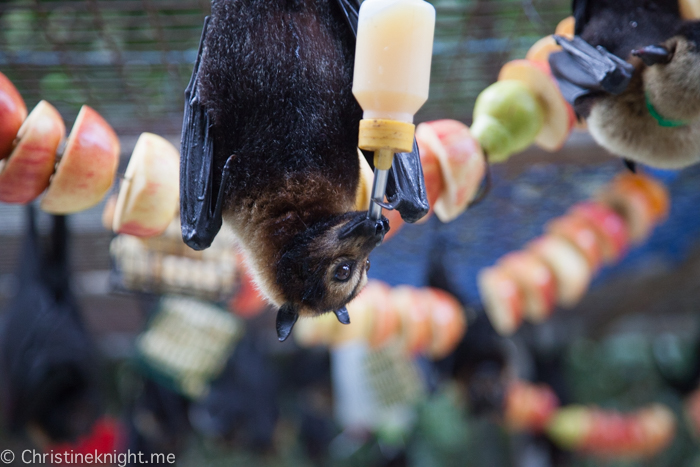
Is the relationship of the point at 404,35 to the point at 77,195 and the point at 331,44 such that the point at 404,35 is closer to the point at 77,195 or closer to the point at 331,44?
the point at 331,44

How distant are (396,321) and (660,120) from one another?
79 centimetres

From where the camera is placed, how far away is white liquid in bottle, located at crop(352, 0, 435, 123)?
406mm

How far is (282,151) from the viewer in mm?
566

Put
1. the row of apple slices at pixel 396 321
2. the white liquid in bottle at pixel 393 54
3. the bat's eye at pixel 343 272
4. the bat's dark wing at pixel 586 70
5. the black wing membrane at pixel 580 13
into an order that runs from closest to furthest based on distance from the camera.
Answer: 1. the white liquid in bottle at pixel 393 54
2. the bat's eye at pixel 343 272
3. the bat's dark wing at pixel 586 70
4. the black wing membrane at pixel 580 13
5. the row of apple slices at pixel 396 321

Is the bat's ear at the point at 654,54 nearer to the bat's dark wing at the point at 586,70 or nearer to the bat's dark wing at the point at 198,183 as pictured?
the bat's dark wing at the point at 586,70

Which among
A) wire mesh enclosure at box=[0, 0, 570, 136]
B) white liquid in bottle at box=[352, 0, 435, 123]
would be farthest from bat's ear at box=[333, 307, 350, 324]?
wire mesh enclosure at box=[0, 0, 570, 136]

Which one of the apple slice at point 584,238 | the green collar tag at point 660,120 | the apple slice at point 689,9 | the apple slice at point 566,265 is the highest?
the apple slice at point 689,9

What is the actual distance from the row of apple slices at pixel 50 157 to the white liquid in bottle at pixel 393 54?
0.38m

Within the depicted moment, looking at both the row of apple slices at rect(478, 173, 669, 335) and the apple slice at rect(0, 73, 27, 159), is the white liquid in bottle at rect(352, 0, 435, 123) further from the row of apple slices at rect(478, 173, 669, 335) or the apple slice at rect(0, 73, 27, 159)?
the row of apple slices at rect(478, 173, 669, 335)

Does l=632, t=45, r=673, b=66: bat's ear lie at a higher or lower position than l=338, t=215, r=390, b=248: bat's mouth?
higher

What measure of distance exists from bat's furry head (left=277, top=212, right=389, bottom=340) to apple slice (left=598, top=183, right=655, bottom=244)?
98 centimetres

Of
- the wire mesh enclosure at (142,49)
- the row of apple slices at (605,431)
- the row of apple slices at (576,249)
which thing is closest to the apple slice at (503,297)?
Result: the row of apple slices at (576,249)

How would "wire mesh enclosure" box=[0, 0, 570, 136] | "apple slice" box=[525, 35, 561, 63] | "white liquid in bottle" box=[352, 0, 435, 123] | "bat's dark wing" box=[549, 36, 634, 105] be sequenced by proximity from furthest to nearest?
"wire mesh enclosure" box=[0, 0, 570, 136]
"apple slice" box=[525, 35, 561, 63]
"bat's dark wing" box=[549, 36, 634, 105]
"white liquid in bottle" box=[352, 0, 435, 123]

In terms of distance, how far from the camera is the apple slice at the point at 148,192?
0.66 m
